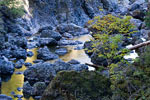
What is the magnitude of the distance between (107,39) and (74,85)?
2.81m

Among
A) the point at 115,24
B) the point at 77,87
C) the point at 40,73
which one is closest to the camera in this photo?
the point at 77,87

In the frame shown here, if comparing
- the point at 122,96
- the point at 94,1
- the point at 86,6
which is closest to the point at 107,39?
the point at 122,96

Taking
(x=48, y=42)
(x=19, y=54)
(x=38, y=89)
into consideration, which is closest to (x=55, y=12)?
(x=48, y=42)

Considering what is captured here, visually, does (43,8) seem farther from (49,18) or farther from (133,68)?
(133,68)

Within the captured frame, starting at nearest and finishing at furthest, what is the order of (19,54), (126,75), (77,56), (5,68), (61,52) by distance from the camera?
(126,75) → (5,68) → (19,54) → (77,56) → (61,52)

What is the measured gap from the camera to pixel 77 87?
28.4ft

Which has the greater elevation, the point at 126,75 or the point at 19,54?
the point at 19,54

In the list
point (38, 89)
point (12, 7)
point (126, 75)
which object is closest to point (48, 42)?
point (12, 7)

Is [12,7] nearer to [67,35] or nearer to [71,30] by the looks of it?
[67,35]

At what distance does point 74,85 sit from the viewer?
8641 millimetres

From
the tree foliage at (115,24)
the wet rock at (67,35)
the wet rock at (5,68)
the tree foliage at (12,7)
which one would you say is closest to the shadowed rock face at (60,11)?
the tree foliage at (12,7)

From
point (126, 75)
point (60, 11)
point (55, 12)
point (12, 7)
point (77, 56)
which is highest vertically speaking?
point (60, 11)

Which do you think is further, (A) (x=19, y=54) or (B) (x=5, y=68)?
(A) (x=19, y=54)

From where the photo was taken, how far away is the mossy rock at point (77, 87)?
8531 millimetres
